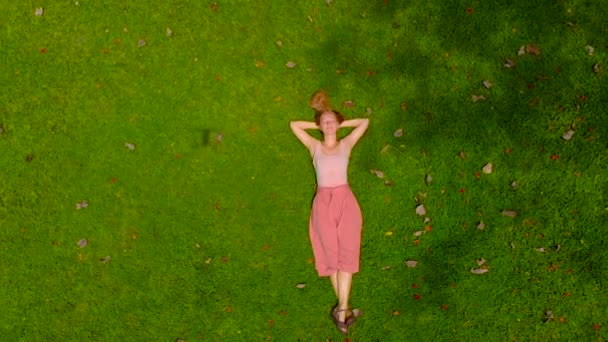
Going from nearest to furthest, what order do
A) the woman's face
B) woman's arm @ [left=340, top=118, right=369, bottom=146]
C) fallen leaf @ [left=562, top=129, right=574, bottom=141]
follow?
the woman's face
woman's arm @ [left=340, top=118, right=369, bottom=146]
fallen leaf @ [left=562, top=129, right=574, bottom=141]

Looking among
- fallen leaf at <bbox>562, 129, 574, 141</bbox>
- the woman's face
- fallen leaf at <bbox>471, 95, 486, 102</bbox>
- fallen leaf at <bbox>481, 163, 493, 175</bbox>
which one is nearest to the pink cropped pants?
the woman's face

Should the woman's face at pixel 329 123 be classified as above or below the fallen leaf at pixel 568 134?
above

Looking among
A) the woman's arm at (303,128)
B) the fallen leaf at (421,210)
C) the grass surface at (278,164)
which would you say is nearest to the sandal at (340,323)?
the grass surface at (278,164)

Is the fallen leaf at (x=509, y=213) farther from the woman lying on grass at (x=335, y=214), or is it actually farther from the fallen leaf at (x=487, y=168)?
the woman lying on grass at (x=335, y=214)

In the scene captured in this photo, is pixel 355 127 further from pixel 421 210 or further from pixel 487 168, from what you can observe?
pixel 487 168

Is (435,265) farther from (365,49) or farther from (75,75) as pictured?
(75,75)

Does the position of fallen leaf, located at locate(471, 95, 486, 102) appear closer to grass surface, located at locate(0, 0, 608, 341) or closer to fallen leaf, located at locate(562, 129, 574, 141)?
grass surface, located at locate(0, 0, 608, 341)

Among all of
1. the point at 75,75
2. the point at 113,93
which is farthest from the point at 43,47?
the point at 113,93
